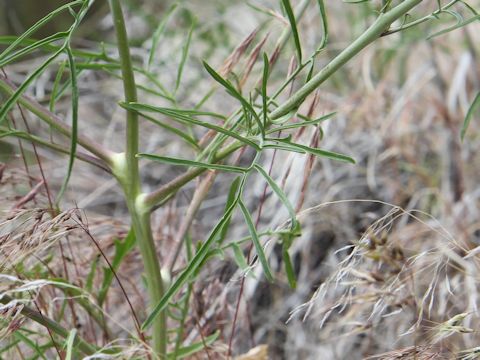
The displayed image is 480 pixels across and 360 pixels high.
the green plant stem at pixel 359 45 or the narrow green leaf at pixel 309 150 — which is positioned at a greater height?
the green plant stem at pixel 359 45

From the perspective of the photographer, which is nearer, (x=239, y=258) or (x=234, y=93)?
(x=234, y=93)

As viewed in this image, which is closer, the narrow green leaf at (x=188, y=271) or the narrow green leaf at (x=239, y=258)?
the narrow green leaf at (x=188, y=271)

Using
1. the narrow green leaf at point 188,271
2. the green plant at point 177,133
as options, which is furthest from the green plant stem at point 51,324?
the narrow green leaf at point 188,271

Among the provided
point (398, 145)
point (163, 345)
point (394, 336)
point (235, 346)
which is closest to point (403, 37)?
point (398, 145)

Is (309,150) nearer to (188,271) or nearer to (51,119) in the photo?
(188,271)

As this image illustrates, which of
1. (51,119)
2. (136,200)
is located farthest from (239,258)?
(51,119)

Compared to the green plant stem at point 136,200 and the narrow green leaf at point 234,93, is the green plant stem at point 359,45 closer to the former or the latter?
the narrow green leaf at point 234,93

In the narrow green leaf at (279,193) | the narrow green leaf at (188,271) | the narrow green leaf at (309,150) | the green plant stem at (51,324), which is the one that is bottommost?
the green plant stem at (51,324)
